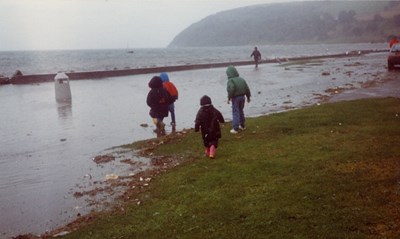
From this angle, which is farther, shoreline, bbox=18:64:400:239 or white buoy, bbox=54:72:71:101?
white buoy, bbox=54:72:71:101

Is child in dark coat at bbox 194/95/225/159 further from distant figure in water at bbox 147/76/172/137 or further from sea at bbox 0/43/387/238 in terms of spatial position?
distant figure in water at bbox 147/76/172/137

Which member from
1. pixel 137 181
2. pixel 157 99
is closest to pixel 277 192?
pixel 137 181

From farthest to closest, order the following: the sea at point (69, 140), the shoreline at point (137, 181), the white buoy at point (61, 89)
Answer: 1. the white buoy at point (61, 89)
2. the sea at point (69, 140)
3. the shoreline at point (137, 181)

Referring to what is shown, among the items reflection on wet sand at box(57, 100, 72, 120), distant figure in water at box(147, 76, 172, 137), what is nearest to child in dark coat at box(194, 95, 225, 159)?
distant figure in water at box(147, 76, 172, 137)

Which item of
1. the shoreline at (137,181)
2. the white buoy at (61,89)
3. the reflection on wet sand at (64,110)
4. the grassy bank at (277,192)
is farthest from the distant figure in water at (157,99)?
the white buoy at (61,89)

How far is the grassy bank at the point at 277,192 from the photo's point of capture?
17.5ft

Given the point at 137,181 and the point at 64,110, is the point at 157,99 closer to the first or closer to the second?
the point at 137,181

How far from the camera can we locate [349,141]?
9211 mm

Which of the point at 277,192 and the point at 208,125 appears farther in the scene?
the point at 208,125

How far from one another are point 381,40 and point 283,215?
675ft

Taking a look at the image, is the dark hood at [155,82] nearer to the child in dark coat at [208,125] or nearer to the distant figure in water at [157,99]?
the distant figure in water at [157,99]

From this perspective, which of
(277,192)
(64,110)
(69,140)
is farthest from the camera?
(64,110)

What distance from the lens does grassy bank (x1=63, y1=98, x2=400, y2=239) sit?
209 inches

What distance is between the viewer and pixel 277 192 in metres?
6.42
